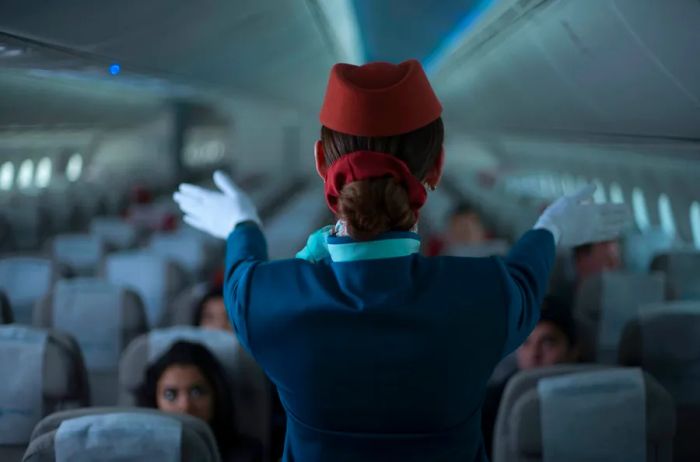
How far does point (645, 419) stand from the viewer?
2035mm

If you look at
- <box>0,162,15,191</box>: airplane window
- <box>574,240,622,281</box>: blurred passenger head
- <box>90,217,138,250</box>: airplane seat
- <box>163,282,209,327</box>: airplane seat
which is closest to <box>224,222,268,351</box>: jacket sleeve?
<box>163,282,209,327</box>: airplane seat

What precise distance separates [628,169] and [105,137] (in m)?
6.90

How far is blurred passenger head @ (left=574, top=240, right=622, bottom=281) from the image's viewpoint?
4.41 m

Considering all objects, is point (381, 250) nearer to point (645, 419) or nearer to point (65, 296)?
point (645, 419)

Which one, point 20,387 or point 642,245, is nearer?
point 20,387

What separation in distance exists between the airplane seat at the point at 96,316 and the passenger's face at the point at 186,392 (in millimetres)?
1056

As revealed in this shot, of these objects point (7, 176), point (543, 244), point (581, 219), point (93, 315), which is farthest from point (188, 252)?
point (543, 244)

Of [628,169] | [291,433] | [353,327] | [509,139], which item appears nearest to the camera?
[353,327]

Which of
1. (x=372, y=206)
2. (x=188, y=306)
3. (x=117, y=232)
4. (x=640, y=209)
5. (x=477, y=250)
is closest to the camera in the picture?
(x=372, y=206)

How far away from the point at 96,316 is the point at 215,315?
2.14ft

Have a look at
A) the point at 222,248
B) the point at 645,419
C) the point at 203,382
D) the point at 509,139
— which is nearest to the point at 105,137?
the point at 222,248

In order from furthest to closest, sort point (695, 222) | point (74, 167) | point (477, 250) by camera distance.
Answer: point (74, 167) < point (477, 250) < point (695, 222)

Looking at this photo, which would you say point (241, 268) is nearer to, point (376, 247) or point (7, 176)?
point (376, 247)

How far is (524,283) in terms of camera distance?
1321 mm
